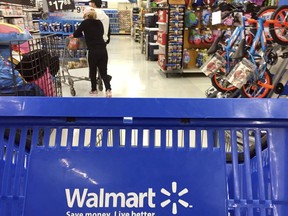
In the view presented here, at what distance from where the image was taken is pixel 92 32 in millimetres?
5020

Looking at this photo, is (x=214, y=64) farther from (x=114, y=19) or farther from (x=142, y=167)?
(x=114, y=19)

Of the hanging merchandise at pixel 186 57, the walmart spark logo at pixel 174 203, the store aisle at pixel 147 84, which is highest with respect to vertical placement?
the walmart spark logo at pixel 174 203

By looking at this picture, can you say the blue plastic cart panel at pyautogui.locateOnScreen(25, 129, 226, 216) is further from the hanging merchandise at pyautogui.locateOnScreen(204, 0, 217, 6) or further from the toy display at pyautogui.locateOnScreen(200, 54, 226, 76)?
the hanging merchandise at pyautogui.locateOnScreen(204, 0, 217, 6)

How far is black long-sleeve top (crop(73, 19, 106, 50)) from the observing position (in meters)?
4.96

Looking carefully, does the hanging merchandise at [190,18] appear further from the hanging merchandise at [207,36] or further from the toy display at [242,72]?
the toy display at [242,72]

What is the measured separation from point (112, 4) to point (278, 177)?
26.4 m

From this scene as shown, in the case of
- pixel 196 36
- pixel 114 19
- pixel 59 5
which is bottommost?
pixel 114 19

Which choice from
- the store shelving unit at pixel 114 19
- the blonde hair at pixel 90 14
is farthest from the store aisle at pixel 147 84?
the store shelving unit at pixel 114 19

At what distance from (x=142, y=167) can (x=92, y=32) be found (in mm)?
4603

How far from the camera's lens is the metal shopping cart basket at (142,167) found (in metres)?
0.72

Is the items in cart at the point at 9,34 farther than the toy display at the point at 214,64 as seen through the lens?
No

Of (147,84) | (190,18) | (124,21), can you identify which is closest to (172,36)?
(190,18)

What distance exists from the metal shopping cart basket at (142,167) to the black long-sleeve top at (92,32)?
14.7 feet

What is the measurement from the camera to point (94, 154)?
0.73m
